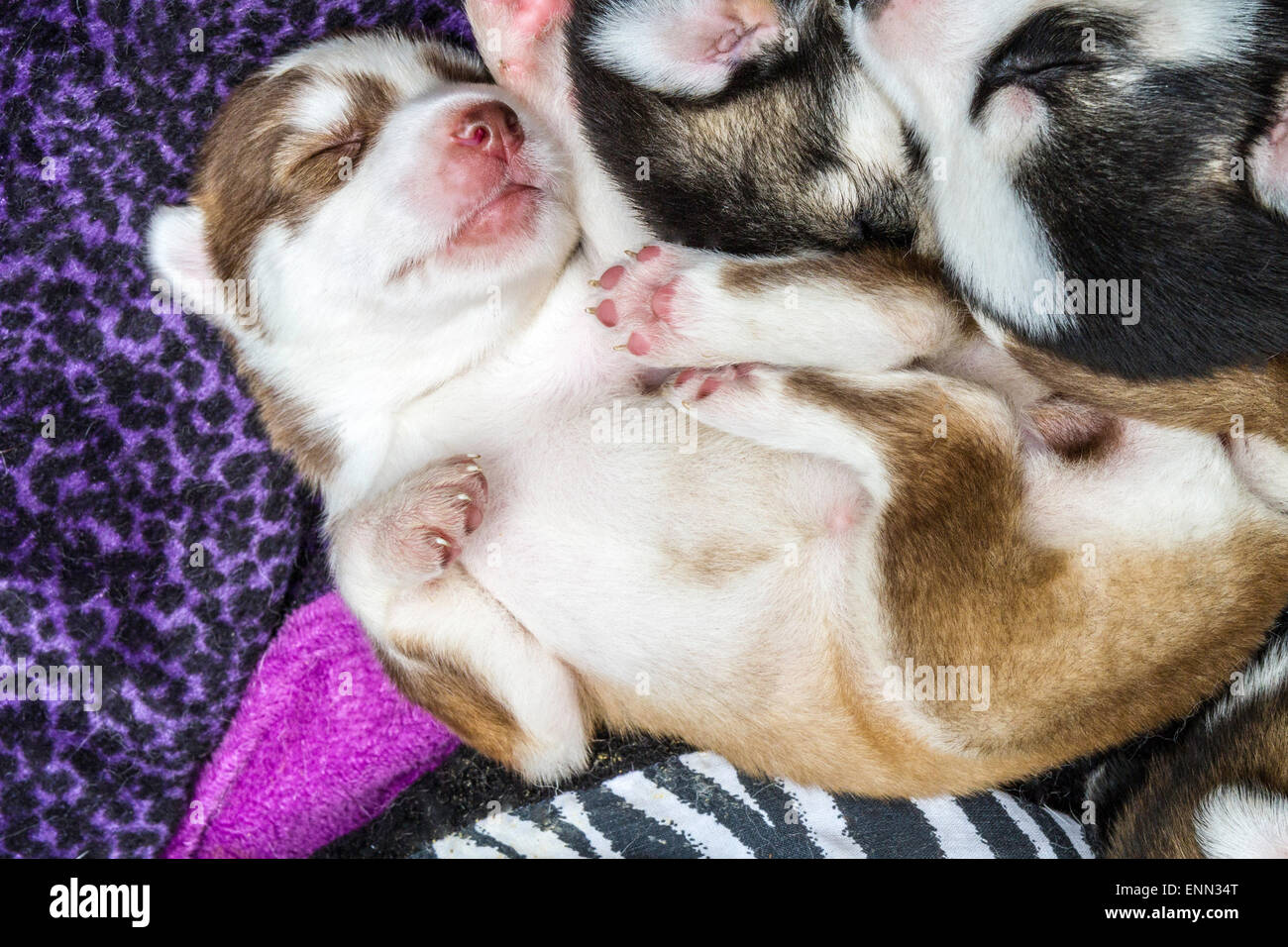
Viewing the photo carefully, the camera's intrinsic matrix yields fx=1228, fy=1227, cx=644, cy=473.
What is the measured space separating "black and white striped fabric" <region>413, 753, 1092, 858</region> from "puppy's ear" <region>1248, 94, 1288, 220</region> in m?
1.85

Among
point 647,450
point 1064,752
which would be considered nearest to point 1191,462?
point 1064,752

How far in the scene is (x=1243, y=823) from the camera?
291 cm

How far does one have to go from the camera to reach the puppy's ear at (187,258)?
3492 millimetres

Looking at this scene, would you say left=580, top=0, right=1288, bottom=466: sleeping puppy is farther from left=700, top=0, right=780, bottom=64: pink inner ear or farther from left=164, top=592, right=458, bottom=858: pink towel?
left=164, top=592, right=458, bottom=858: pink towel

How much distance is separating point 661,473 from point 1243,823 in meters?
1.64

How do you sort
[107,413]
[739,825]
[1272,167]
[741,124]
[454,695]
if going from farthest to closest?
1. [107,413]
2. [739,825]
3. [454,695]
4. [741,124]
5. [1272,167]

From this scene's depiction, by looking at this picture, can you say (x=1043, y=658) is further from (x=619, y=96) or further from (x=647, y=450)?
(x=619, y=96)

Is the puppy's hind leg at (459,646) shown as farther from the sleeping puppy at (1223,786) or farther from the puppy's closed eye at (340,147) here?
the sleeping puppy at (1223,786)

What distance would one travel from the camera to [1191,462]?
2.91 m

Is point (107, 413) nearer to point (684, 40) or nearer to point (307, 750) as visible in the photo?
point (307, 750)
